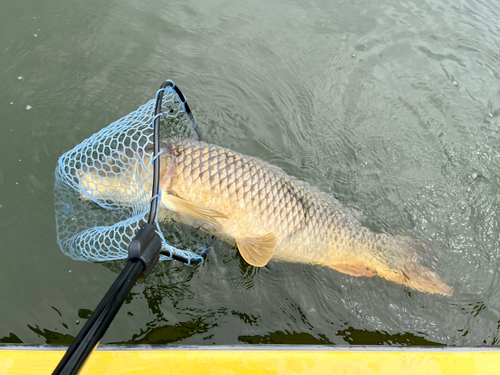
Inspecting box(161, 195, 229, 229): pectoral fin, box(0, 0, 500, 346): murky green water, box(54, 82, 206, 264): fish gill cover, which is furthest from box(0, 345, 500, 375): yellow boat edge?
box(161, 195, 229, 229): pectoral fin

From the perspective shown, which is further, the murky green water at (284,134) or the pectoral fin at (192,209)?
the murky green water at (284,134)

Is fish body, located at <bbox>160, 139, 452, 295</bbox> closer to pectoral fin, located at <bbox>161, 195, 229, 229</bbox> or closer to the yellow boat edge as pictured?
pectoral fin, located at <bbox>161, 195, 229, 229</bbox>

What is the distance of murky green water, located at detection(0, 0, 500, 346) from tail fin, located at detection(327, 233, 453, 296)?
0.40 ft

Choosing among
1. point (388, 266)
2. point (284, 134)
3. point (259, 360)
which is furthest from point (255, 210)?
point (284, 134)

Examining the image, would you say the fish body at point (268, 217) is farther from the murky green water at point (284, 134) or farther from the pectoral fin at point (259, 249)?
the murky green water at point (284, 134)

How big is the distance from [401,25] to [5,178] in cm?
578

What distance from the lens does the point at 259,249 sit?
8.96ft

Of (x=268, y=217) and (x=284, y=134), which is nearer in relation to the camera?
Answer: (x=268, y=217)

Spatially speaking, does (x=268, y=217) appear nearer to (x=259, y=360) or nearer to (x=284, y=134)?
(x=259, y=360)

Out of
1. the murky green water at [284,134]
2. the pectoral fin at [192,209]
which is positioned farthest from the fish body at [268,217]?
Result: the murky green water at [284,134]

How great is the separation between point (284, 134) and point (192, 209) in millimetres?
1900

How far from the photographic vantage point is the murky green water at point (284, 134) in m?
2.85

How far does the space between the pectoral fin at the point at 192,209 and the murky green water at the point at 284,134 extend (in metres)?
0.53

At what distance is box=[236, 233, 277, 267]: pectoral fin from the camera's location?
270cm
